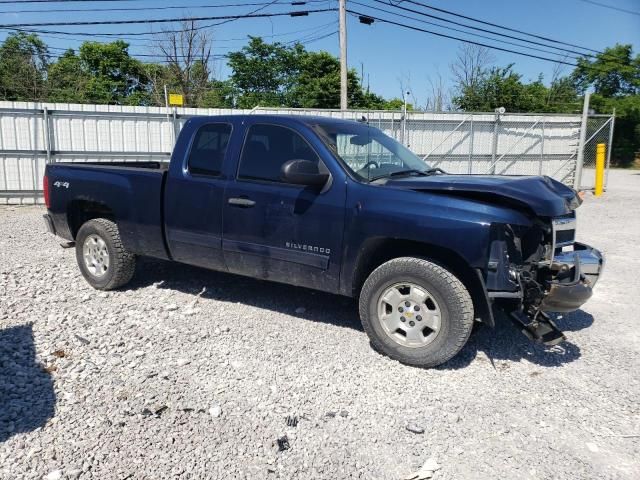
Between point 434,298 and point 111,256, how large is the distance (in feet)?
11.6

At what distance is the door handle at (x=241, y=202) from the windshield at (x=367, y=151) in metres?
0.85

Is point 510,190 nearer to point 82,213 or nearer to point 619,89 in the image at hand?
point 82,213

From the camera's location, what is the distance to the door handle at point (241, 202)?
15.1ft

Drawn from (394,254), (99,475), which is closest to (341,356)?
(394,254)

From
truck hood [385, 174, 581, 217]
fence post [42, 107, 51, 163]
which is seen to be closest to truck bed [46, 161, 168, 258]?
truck hood [385, 174, 581, 217]

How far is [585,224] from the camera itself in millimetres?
10820

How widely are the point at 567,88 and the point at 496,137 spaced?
35.2 metres

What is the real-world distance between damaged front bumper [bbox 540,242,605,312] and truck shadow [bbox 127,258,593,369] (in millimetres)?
608

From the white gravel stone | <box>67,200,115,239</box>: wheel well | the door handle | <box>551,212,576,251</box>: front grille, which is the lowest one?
the white gravel stone

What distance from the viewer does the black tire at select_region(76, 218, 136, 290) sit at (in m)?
5.54

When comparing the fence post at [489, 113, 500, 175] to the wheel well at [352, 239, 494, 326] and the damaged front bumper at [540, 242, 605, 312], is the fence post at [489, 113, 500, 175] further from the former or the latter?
the wheel well at [352, 239, 494, 326]

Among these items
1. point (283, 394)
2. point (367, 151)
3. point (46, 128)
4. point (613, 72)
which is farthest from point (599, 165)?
point (613, 72)

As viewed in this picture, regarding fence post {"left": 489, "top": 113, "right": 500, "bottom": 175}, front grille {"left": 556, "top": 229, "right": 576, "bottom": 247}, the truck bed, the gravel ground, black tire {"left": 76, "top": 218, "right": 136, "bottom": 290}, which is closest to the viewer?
the gravel ground

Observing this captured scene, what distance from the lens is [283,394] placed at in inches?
142
